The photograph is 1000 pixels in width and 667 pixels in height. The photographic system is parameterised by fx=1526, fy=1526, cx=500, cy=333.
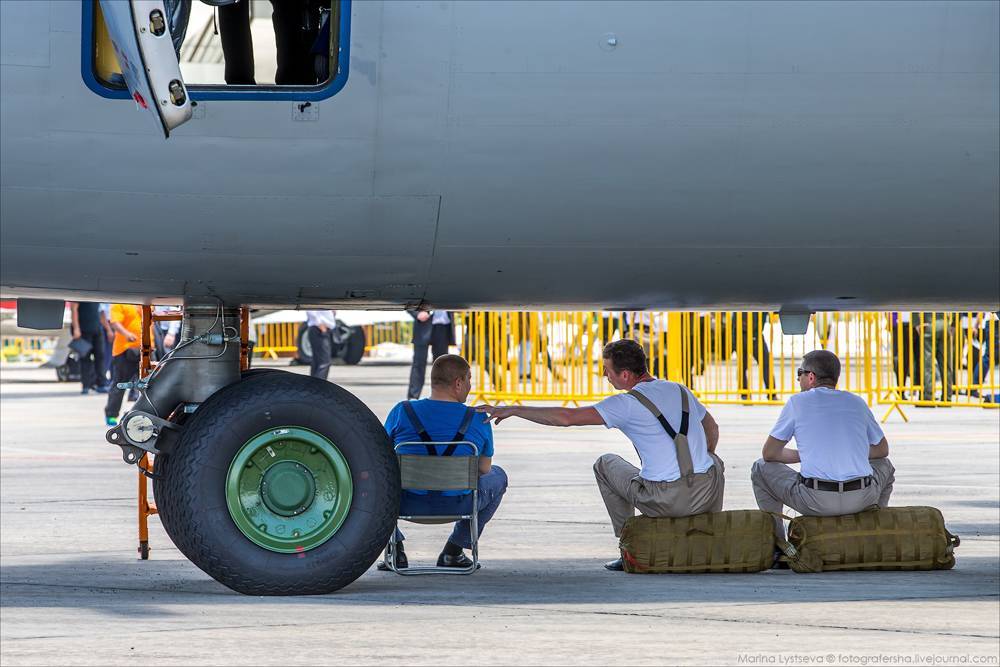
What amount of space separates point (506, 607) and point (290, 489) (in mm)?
1143

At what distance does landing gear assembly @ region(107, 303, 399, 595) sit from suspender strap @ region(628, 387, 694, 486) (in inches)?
64.0

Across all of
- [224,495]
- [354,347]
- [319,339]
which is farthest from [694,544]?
[354,347]

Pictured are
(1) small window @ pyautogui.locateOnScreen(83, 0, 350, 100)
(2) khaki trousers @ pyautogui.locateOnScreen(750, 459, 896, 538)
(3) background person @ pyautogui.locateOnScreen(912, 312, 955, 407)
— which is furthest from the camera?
(3) background person @ pyautogui.locateOnScreen(912, 312, 955, 407)

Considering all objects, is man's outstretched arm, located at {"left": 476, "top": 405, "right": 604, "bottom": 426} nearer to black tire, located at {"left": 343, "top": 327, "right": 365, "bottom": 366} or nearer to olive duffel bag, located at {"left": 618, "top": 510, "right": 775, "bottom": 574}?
olive duffel bag, located at {"left": 618, "top": 510, "right": 775, "bottom": 574}

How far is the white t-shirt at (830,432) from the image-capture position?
8242 millimetres

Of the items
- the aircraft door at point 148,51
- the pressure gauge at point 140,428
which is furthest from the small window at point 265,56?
the pressure gauge at point 140,428

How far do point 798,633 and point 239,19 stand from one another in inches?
145

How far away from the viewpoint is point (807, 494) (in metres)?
8.26

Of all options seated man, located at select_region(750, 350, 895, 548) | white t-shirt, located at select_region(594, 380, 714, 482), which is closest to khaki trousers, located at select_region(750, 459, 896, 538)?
seated man, located at select_region(750, 350, 895, 548)

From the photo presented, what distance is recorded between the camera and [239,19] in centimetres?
693

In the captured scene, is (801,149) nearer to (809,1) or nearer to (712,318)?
(809,1)

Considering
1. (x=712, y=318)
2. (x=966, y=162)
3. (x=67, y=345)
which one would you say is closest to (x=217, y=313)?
(x=966, y=162)

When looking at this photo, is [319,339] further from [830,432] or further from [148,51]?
[148,51]

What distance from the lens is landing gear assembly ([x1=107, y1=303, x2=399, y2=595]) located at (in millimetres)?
6848
